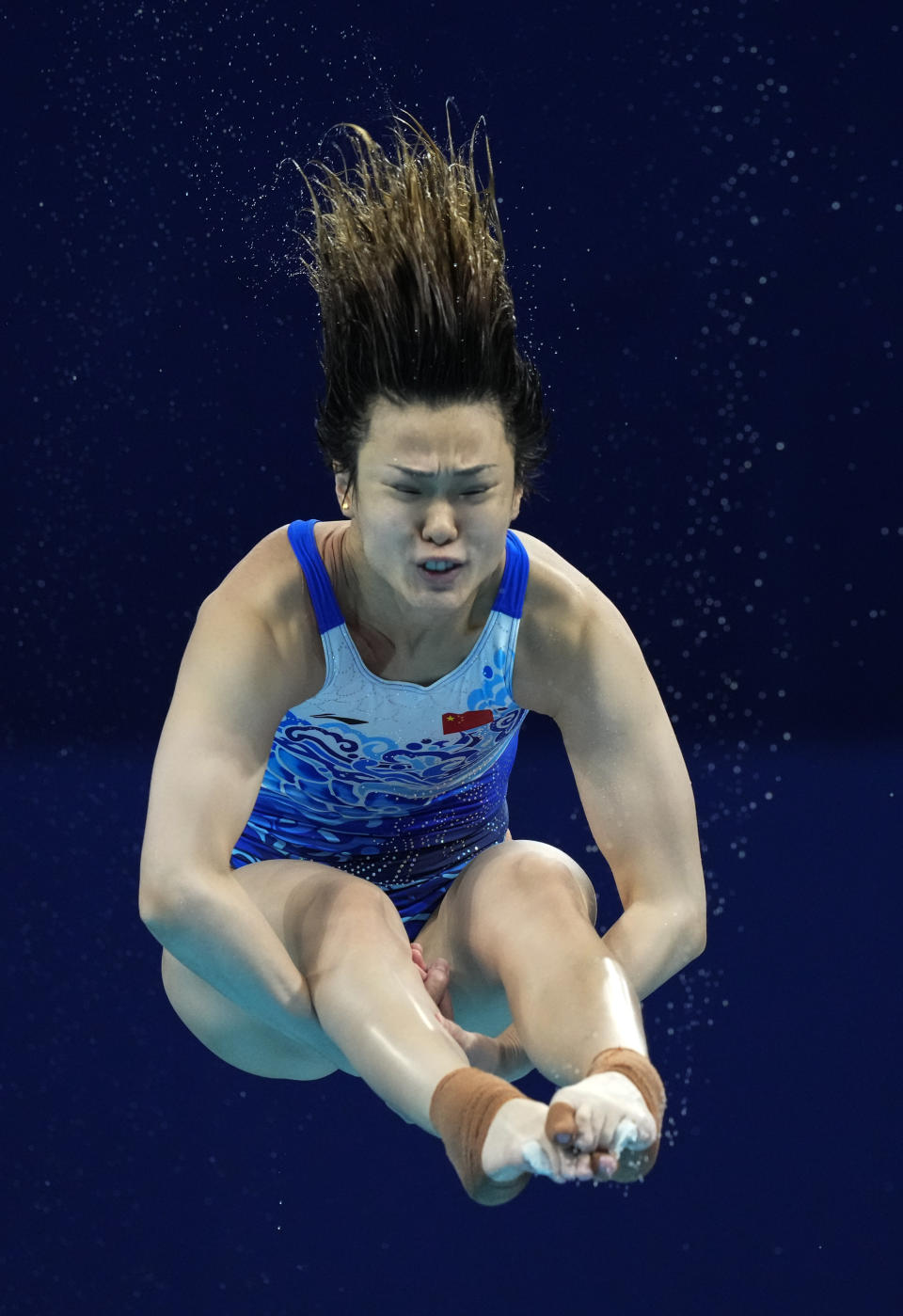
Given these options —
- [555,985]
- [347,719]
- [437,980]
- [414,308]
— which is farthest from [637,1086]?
[414,308]

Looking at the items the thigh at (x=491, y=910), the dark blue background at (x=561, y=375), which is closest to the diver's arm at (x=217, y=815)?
the thigh at (x=491, y=910)

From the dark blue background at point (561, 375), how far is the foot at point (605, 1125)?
7.06 ft

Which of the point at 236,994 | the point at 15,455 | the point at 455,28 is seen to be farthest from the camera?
the point at 15,455

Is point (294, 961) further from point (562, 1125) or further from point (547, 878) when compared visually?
point (562, 1125)

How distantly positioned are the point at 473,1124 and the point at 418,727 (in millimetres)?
760

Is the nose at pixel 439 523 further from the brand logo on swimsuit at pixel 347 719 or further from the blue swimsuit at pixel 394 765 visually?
the brand logo on swimsuit at pixel 347 719

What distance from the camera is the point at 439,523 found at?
2.06 meters

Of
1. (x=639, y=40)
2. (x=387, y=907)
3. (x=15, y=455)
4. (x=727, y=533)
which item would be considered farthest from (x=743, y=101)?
(x=387, y=907)

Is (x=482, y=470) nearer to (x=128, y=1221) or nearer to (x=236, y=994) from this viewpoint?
(x=236, y=994)

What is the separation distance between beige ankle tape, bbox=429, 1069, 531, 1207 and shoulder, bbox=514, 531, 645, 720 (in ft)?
2.24

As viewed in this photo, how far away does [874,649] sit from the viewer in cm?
541

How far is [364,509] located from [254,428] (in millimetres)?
3069

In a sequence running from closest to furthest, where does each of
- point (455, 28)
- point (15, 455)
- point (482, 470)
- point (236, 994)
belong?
point (482, 470), point (236, 994), point (455, 28), point (15, 455)

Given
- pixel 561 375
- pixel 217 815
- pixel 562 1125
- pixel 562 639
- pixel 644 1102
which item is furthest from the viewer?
pixel 561 375
